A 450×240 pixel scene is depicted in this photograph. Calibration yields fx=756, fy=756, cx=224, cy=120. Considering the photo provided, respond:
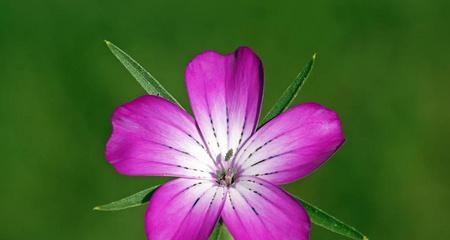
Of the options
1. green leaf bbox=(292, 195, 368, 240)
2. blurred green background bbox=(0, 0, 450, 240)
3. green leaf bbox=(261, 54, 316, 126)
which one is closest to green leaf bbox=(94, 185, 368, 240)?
green leaf bbox=(292, 195, 368, 240)

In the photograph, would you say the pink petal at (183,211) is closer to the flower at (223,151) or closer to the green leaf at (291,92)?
the flower at (223,151)

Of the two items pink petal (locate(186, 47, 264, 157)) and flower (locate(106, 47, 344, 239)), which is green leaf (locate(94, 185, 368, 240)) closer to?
flower (locate(106, 47, 344, 239))

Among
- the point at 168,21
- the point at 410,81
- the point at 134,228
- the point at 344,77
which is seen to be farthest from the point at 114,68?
the point at 410,81

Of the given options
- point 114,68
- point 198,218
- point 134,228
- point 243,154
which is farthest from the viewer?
point 114,68

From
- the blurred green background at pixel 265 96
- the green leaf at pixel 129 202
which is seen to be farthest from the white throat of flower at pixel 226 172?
the blurred green background at pixel 265 96

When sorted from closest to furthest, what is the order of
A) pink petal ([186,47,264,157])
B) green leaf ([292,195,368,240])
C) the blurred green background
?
1. green leaf ([292,195,368,240])
2. pink petal ([186,47,264,157])
3. the blurred green background

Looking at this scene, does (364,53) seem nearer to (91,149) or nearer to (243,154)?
(91,149)

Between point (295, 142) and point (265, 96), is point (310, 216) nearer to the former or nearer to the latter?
point (295, 142)
